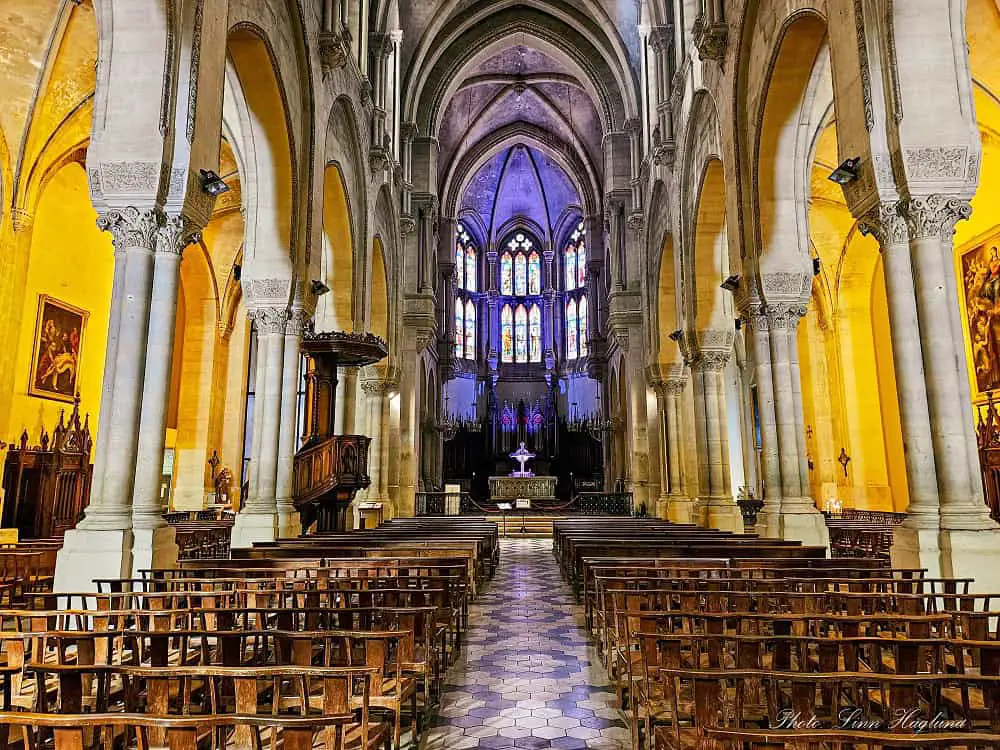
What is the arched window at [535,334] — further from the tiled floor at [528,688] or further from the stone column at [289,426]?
the tiled floor at [528,688]

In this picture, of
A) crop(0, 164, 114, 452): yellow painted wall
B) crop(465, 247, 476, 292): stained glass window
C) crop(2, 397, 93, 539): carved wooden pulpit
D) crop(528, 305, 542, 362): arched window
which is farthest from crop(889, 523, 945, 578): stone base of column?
crop(465, 247, 476, 292): stained glass window

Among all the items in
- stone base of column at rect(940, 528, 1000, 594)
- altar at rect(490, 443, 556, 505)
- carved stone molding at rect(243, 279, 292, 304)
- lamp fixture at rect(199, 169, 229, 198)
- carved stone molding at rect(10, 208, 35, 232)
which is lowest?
stone base of column at rect(940, 528, 1000, 594)

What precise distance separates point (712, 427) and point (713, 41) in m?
8.02

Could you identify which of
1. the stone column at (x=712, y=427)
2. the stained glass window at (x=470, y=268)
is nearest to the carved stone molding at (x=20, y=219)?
the stone column at (x=712, y=427)

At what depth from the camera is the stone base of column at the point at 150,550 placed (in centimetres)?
668

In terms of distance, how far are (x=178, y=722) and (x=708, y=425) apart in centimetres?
1430

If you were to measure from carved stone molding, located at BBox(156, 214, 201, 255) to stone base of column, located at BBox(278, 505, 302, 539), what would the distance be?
4815mm

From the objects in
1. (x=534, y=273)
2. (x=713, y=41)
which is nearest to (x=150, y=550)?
(x=713, y=41)

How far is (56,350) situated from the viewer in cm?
1556

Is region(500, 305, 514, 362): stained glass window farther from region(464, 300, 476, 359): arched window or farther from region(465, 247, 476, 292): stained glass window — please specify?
region(465, 247, 476, 292): stained glass window

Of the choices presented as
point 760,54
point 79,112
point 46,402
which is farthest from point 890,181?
point 46,402

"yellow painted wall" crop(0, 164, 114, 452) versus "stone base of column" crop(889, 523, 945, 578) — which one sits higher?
"yellow painted wall" crop(0, 164, 114, 452)

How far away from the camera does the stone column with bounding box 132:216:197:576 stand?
23.3 feet

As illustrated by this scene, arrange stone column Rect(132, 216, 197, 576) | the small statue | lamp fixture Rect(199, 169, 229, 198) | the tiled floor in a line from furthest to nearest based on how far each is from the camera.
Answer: the small statue → lamp fixture Rect(199, 169, 229, 198) → stone column Rect(132, 216, 197, 576) → the tiled floor
